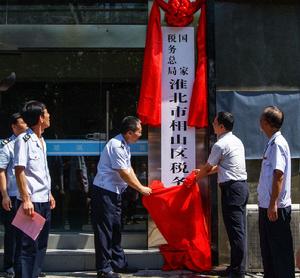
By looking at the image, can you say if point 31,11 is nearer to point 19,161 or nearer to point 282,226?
point 19,161

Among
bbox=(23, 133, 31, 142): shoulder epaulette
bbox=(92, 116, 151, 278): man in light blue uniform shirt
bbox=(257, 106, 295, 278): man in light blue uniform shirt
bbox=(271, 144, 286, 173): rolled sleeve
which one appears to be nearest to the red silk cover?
bbox=(92, 116, 151, 278): man in light blue uniform shirt

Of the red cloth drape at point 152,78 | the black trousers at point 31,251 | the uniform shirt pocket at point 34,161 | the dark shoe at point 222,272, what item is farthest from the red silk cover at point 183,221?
the uniform shirt pocket at point 34,161

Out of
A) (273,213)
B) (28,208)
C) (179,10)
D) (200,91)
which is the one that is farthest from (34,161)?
(179,10)

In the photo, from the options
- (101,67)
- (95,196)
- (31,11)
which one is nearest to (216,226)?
(95,196)

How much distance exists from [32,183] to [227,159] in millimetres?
2254

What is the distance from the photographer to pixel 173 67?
681cm

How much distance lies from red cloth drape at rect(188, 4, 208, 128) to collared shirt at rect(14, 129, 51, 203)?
2372 millimetres

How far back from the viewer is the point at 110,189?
597 cm

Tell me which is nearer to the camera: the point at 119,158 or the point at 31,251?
the point at 31,251

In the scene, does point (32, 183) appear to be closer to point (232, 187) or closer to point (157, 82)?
point (232, 187)

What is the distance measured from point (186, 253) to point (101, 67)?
2.74m

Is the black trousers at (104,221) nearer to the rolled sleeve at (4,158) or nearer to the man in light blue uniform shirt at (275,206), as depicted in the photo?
the rolled sleeve at (4,158)

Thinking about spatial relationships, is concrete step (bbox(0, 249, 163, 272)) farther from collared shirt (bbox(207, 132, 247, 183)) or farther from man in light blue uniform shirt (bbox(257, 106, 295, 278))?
man in light blue uniform shirt (bbox(257, 106, 295, 278))

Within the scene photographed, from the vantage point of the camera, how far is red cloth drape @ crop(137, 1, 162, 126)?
669 centimetres
